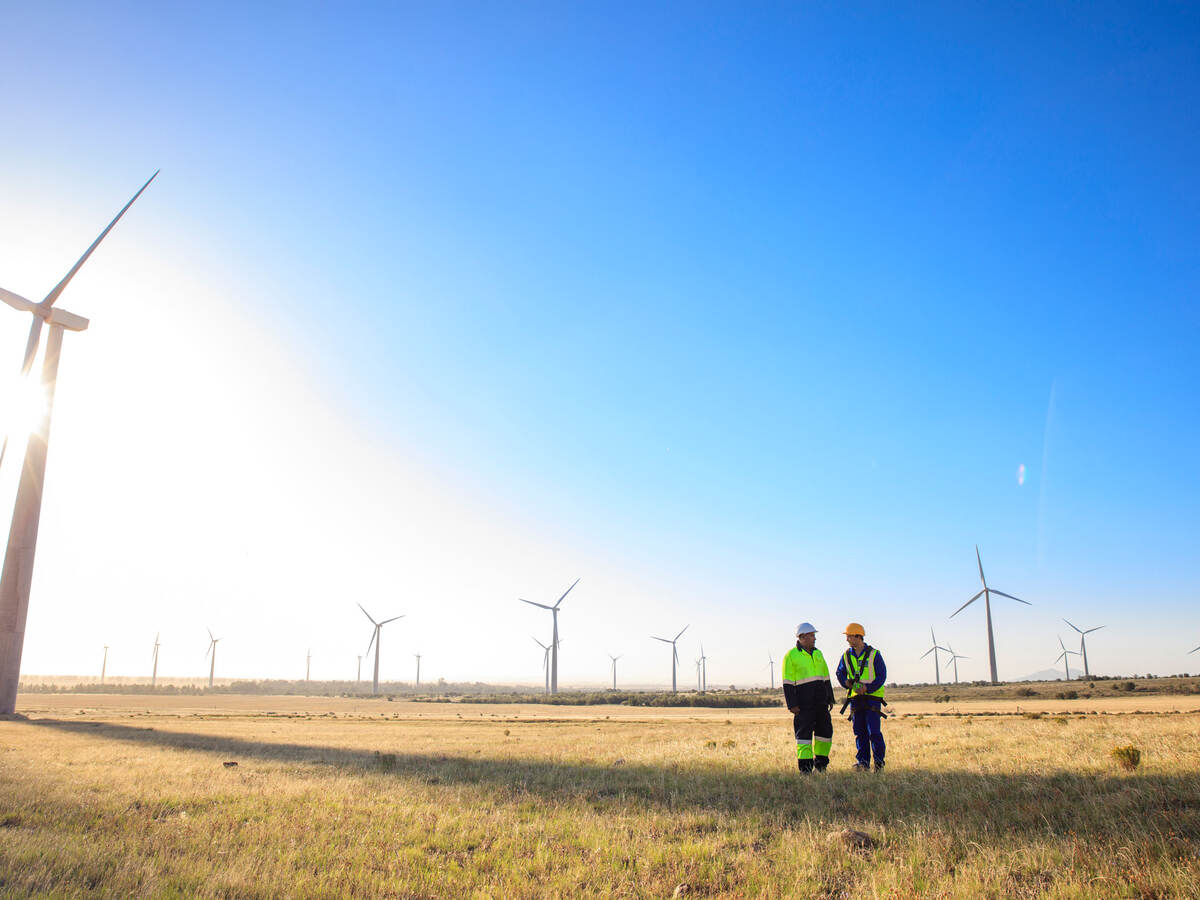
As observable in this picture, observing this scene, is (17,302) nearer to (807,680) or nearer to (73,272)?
(73,272)

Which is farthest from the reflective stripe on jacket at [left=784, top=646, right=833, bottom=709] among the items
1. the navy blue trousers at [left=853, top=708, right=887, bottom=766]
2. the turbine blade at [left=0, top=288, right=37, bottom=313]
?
the turbine blade at [left=0, top=288, right=37, bottom=313]

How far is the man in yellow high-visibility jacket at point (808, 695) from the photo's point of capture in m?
14.1

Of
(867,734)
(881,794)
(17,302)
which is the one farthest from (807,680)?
(17,302)

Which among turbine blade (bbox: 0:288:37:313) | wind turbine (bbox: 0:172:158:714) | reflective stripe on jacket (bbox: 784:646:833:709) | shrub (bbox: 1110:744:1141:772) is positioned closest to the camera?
shrub (bbox: 1110:744:1141:772)

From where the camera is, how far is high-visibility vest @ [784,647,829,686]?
14087 millimetres

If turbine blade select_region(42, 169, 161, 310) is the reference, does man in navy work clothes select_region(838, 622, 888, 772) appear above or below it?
below

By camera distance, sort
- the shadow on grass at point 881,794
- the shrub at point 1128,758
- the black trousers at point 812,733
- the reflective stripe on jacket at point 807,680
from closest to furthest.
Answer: the shadow on grass at point 881,794 < the shrub at point 1128,758 < the reflective stripe on jacket at point 807,680 < the black trousers at point 812,733

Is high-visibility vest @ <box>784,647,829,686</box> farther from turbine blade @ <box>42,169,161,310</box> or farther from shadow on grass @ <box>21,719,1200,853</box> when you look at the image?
turbine blade @ <box>42,169,161,310</box>

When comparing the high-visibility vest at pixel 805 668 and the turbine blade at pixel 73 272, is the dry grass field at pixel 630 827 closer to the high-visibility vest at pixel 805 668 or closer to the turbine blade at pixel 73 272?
the high-visibility vest at pixel 805 668

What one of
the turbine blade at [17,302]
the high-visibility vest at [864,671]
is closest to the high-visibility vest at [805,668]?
the high-visibility vest at [864,671]

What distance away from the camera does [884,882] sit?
22.3 ft

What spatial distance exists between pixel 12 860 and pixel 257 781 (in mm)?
7757

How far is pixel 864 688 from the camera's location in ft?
46.9

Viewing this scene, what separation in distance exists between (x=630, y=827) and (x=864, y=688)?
6622mm
